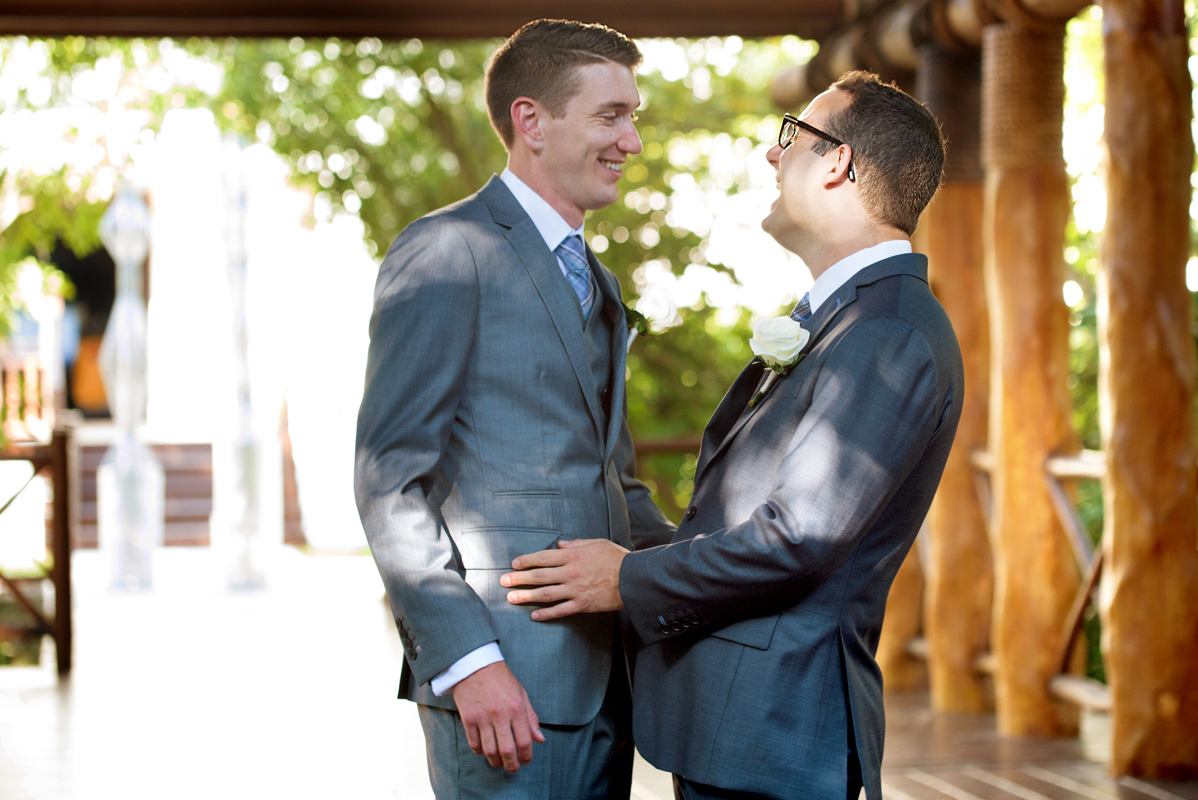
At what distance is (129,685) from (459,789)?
13.7ft

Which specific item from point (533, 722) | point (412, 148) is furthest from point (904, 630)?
point (412, 148)

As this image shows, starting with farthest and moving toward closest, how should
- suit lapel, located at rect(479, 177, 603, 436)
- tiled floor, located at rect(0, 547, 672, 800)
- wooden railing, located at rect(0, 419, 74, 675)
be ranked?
wooden railing, located at rect(0, 419, 74, 675), tiled floor, located at rect(0, 547, 672, 800), suit lapel, located at rect(479, 177, 603, 436)

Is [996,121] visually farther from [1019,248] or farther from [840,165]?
[840,165]

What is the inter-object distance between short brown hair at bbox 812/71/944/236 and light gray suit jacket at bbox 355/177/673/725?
0.47 metres

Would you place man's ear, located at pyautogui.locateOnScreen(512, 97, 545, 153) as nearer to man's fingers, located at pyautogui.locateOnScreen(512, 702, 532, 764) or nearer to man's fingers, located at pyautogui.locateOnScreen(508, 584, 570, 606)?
man's fingers, located at pyautogui.locateOnScreen(508, 584, 570, 606)

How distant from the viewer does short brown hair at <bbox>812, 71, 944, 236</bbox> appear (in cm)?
169

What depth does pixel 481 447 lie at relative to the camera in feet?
5.62

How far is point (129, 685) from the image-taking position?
536cm

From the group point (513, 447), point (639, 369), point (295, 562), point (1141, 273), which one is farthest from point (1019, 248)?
point (295, 562)

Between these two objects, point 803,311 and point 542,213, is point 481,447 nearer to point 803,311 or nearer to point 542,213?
point 542,213

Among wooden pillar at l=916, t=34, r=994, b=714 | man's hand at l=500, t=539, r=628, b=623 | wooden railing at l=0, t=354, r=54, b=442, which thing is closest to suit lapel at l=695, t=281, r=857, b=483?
man's hand at l=500, t=539, r=628, b=623

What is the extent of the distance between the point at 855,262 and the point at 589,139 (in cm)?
46

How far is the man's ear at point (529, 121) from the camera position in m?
1.85

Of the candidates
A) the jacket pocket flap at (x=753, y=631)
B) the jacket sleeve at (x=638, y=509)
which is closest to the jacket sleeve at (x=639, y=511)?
the jacket sleeve at (x=638, y=509)
